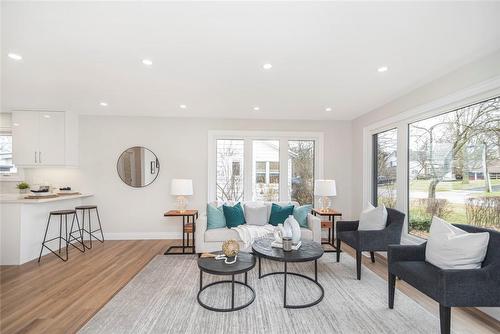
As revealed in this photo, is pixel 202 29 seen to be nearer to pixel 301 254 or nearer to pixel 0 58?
pixel 0 58

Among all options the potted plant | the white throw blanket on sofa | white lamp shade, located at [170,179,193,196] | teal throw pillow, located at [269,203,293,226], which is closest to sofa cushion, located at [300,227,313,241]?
teal throw pillow, located at [269,203,293,226]

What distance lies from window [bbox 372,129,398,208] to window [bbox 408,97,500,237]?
0.44 metres

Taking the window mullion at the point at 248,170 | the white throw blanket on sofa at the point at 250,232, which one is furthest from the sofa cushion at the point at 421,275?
the window mullion at the point at 248,170

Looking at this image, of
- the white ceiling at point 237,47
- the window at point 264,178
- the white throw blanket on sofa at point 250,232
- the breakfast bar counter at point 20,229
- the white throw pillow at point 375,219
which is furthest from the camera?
the window at point 264,178

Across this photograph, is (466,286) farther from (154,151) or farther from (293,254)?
(154,151)

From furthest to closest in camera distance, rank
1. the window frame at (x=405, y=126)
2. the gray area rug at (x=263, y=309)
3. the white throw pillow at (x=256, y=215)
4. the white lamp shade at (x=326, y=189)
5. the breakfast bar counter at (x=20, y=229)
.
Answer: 1. the white lamp shade at (x=326, y=189)
2. the white throw pillow at (x=256, y=215)
3. the breakfast bar counter at (x=20, y=229)
4. the window frame at (x=405, y=126)
5. the gray area rug at (x=263, y=309)

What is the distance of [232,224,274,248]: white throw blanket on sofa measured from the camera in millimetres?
3578

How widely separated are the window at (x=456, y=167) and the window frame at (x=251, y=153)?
1.86 m

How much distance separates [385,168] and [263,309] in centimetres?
320

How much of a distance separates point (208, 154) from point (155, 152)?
1.11 meters

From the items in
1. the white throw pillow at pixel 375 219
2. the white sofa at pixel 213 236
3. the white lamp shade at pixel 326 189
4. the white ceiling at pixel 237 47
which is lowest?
the white sofa at pixel 213 236

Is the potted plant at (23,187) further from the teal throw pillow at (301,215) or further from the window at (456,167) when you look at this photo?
the window at (456,167)

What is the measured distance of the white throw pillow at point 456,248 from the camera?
1912 millimetres

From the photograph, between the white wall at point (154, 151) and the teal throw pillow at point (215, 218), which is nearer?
the teal throw pillow at point (215, 218)
